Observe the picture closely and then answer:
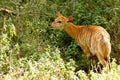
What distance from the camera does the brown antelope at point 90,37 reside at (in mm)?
9102

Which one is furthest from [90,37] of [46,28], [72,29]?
[46,28]

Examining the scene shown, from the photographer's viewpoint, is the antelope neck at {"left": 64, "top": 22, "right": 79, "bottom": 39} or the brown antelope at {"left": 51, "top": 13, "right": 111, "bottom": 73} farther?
the antelope neck at {"left": 64, "top": 22, "right": 79, "bottom": 39}

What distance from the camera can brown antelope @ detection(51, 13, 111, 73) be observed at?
910cm

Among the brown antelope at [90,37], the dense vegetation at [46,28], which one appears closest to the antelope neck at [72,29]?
the brown antelope at [90,37]

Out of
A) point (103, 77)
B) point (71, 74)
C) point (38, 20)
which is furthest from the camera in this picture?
point (38, 20)

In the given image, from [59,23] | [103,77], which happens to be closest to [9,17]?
[59,23]

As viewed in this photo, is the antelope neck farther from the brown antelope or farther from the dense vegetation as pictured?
the dense vegetation

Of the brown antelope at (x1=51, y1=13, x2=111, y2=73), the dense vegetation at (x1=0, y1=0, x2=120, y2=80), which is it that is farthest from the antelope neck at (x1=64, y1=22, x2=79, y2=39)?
the dense vegetation at (x1=0, y1=0, x2=120, y2=80)

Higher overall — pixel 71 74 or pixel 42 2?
pixel 42 2

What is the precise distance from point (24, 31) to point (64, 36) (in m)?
1.11

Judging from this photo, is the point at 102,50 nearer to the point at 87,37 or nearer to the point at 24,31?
the point at 87,37

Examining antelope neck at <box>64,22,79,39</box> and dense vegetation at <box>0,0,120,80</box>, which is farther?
antelope neck at <box>64,22,79,39</box>

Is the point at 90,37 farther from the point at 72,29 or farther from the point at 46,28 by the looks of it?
the point at 46,28

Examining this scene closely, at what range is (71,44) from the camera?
33.6ft
